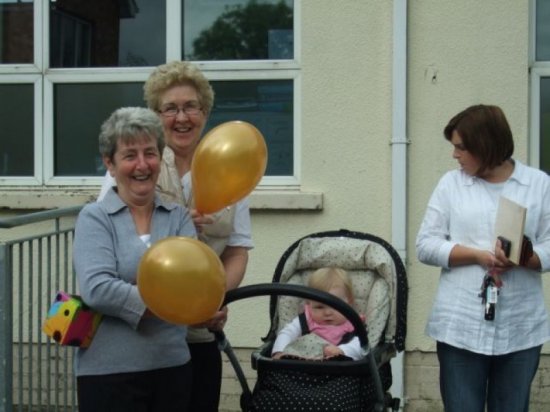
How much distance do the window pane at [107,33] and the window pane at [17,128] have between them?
0.31 metres

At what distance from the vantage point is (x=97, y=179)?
607 centimetres

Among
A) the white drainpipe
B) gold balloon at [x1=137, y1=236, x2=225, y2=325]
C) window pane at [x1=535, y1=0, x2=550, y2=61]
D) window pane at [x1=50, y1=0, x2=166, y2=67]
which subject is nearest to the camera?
gold balloon at [x1=137, y1=236, x2=225, y2=325]

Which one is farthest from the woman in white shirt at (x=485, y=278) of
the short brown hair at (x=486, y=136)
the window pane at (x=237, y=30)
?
the window pane at (x=237, y=30)

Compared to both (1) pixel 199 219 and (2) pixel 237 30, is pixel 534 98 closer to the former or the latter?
(2) pixel 237 30

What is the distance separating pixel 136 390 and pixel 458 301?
4.65 feet

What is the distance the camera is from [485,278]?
380 centimetres

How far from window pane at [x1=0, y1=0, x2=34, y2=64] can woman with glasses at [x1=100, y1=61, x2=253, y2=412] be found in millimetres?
2823

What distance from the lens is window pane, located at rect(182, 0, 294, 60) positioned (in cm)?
596

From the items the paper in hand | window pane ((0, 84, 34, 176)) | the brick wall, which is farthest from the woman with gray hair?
window pane ((0, 84, 34, 176))

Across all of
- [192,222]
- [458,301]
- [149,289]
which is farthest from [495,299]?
[149,289]

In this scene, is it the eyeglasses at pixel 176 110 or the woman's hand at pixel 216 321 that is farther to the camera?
the eyeglasses at pixel 176 110

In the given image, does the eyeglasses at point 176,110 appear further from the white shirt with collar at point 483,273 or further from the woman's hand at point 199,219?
the white shirt with collar at point 483,273

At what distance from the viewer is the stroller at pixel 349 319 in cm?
348

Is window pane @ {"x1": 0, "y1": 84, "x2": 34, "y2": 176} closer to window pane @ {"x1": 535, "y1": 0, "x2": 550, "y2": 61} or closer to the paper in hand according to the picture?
window pane @ {"x1": 535, "y1": 0, "x2": 550, "y2": 61}
